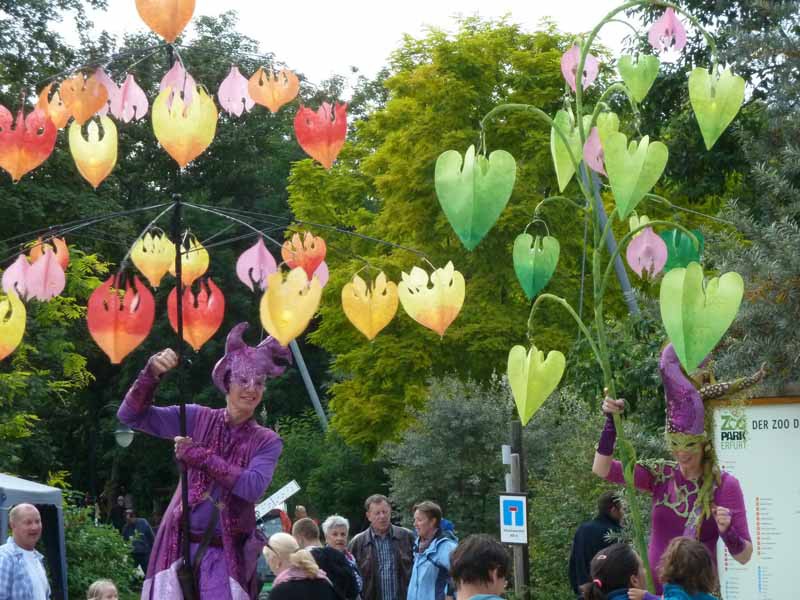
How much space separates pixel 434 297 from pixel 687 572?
1.78 meters

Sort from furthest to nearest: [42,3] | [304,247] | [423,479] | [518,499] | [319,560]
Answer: [42,3]
[423,479]
[518,499]
[319,560]
[304,247]

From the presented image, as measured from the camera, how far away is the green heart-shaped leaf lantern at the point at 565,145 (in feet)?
17.9

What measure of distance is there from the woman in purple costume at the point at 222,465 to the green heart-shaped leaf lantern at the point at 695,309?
1887 millimetres

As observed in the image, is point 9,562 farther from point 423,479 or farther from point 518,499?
point 423,479

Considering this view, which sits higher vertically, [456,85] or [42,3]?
[42,3]

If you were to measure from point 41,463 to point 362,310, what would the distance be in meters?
22.7

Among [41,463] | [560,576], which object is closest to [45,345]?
[41,463]

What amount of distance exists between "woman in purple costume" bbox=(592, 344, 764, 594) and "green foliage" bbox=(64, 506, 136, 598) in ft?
38.5

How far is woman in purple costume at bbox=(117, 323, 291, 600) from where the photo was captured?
18.3ft

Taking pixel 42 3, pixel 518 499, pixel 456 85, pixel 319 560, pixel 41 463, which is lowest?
pixel 319 560

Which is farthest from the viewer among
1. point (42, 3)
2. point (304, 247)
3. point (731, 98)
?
point (42, 3)

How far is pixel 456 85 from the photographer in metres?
25.9

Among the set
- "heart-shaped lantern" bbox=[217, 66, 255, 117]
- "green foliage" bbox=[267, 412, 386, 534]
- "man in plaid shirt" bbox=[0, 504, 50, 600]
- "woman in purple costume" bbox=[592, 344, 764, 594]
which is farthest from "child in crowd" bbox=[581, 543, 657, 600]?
"green foliage" bbox=[267, 412, 386, 534]

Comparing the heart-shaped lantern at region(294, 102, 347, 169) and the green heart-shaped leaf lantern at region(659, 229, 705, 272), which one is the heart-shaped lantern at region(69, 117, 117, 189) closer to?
the heart-shaped lantern at region(294, 102, 347, 169)
